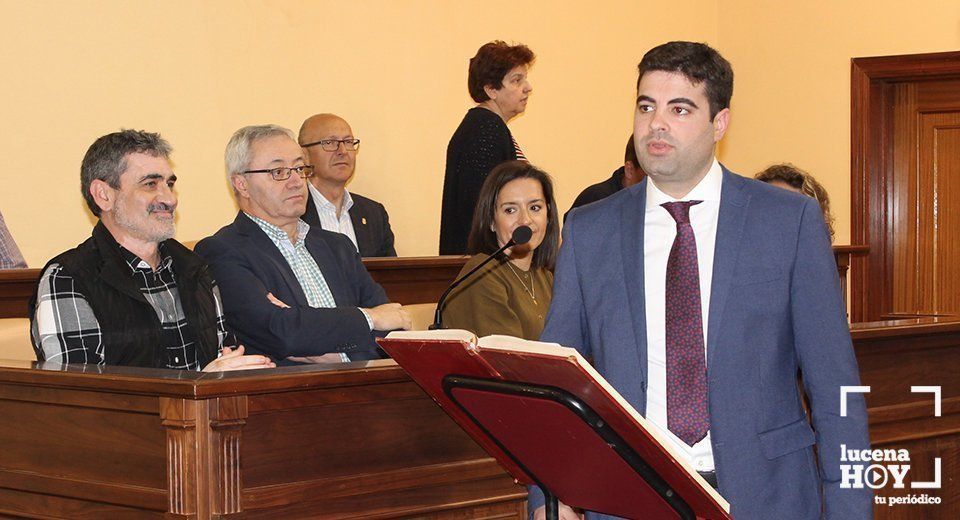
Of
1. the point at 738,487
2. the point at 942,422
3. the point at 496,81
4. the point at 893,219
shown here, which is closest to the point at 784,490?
the point at 738,487

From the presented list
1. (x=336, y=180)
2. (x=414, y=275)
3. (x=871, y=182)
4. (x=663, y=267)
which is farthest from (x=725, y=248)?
(x=871, y=182)

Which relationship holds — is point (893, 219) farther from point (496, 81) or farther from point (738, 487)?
point (738, 487)

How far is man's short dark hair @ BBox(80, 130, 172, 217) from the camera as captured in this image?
10.8ft

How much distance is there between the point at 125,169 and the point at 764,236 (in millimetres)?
1928

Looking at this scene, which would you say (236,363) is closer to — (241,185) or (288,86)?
(241,185)

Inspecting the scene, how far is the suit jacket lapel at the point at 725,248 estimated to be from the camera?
2.05m

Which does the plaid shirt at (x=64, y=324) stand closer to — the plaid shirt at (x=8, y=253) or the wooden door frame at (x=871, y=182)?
the plaid shirt at (x=8, y=253)

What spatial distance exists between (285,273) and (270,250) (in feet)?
0.29

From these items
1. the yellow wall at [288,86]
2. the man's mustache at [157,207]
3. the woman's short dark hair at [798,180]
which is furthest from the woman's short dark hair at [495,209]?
the yellow wall at [288,86]

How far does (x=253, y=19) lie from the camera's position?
19.0 ft

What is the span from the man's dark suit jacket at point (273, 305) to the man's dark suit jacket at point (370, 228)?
1.71 meters

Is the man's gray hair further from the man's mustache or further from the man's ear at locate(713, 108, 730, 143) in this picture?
the man's ear at locate(713, 108, 730, 143)

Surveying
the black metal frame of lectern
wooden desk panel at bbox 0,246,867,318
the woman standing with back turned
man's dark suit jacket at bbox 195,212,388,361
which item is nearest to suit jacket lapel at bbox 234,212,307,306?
man's dark suit jacket at bbox 195,212,388,361

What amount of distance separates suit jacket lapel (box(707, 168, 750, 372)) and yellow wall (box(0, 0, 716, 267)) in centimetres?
371
